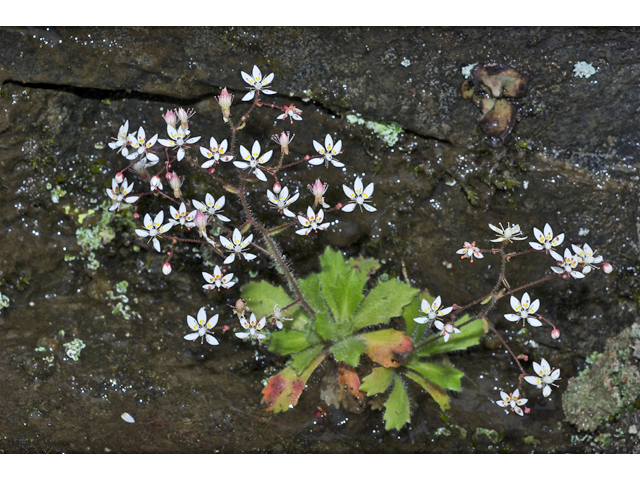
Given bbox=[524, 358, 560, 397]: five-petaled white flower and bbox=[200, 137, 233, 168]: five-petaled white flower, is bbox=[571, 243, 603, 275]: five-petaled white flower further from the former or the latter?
bbox=[200, 137, 233, 168]: five-petaled white flower

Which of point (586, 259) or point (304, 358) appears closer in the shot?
point (586, 259)

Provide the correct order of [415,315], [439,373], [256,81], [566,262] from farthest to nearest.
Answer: [415,315] → [439,373] → [256,81] → [566,262]

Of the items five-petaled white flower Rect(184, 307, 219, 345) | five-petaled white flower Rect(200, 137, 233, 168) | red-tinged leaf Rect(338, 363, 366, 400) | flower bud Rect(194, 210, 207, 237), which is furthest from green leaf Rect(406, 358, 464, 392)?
five-petaled white flower Rect(200, 137, 233, 168)

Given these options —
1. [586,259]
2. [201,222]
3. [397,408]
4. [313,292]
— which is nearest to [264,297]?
[313,292]

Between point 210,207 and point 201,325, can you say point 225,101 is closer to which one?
point 210,207

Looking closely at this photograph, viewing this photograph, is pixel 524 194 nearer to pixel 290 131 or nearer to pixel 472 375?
pixel 472 375

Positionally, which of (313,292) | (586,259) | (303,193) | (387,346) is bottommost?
(387,346)

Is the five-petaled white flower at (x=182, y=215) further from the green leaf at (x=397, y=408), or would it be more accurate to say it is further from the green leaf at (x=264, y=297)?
the green leaf at (x=397, y=408)


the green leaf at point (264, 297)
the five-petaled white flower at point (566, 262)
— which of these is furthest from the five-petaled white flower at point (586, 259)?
the green leaf at point (264, 297)
